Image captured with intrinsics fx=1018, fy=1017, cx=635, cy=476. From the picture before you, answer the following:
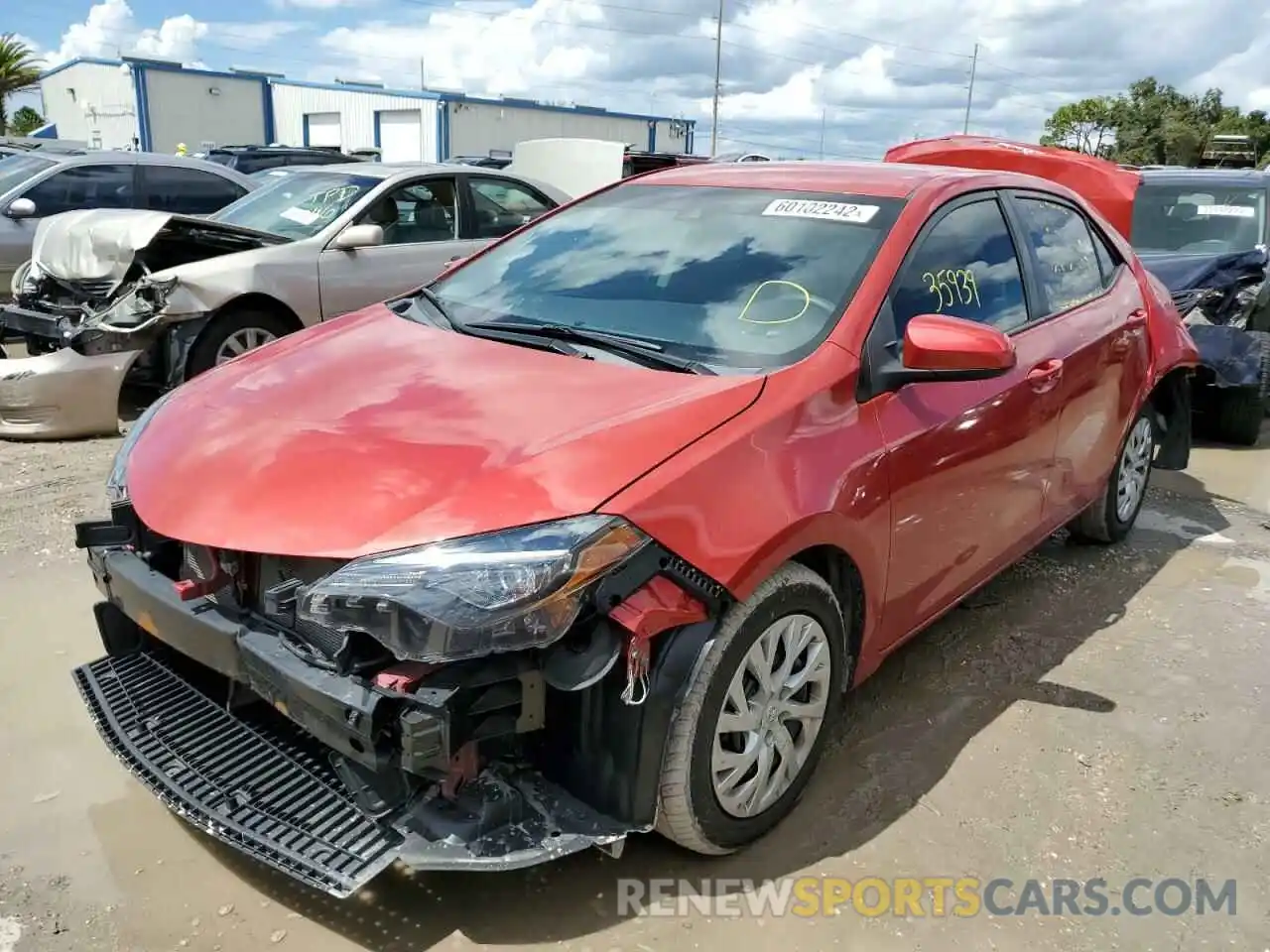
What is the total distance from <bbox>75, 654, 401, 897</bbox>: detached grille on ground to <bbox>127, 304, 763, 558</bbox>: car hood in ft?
1.65

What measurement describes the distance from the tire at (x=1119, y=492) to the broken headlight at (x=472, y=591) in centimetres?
336

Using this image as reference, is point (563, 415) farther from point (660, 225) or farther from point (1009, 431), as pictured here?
point (1009, 431)

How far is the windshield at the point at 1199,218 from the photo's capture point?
788 centimetres

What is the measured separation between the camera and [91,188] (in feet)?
29.4

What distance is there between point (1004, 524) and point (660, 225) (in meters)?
1.54

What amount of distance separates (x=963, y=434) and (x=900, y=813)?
1.11 metres

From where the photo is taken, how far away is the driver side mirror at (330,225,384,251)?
6.20 m

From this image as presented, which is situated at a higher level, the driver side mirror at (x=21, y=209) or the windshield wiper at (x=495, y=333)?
the driver side mirror at (x=21, y=209)

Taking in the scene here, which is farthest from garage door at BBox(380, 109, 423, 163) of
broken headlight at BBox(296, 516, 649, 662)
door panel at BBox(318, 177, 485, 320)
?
broken headlight at BBox(296, 516, 649, 662)

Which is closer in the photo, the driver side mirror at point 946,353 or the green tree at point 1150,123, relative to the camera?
the driver side mirror at point 946,353

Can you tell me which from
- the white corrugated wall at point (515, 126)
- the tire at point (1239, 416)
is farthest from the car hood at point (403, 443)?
the white corrugated wall at point (515, 126)

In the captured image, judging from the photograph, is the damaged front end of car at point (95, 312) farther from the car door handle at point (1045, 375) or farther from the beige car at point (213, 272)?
the car door handle at point (1045, 375)

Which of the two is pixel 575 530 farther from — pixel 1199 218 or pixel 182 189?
pixel 182 189

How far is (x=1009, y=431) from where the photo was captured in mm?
3312
